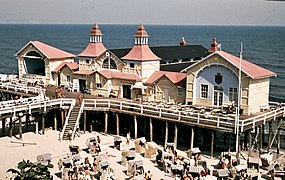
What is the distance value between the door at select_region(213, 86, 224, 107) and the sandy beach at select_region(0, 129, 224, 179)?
463 centimetres

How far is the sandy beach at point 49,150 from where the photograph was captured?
24.1 meters

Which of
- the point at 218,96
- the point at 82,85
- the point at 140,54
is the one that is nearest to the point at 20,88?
Result: the point at 82,85

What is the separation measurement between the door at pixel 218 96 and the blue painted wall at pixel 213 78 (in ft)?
0.70

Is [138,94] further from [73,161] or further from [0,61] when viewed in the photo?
[0,61]

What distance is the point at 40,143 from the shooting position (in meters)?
29.0

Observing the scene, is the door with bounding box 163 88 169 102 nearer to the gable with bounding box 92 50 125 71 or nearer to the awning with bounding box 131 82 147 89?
the awning with bounding box 131 82 147 89

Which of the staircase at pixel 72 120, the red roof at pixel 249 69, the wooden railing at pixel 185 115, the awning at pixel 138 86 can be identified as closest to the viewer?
the wooden railing at pixel 185 115

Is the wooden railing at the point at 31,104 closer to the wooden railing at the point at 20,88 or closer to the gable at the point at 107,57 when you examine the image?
the wooden railing at the point at 20,88

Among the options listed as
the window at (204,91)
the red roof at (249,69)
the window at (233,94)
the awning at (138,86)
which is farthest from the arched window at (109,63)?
the window at (233,94)

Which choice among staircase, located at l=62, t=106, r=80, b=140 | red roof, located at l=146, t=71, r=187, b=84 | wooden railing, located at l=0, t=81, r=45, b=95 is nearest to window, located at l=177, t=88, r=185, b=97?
red roof, located at l=146, t=71, r=187, b=84

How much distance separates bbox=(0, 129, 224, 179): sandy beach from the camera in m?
24.1

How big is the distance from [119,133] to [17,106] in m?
7.14

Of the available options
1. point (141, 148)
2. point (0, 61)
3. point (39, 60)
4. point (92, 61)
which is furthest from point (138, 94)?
point (0, 61)

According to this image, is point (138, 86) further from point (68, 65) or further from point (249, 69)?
point (249, 69)
